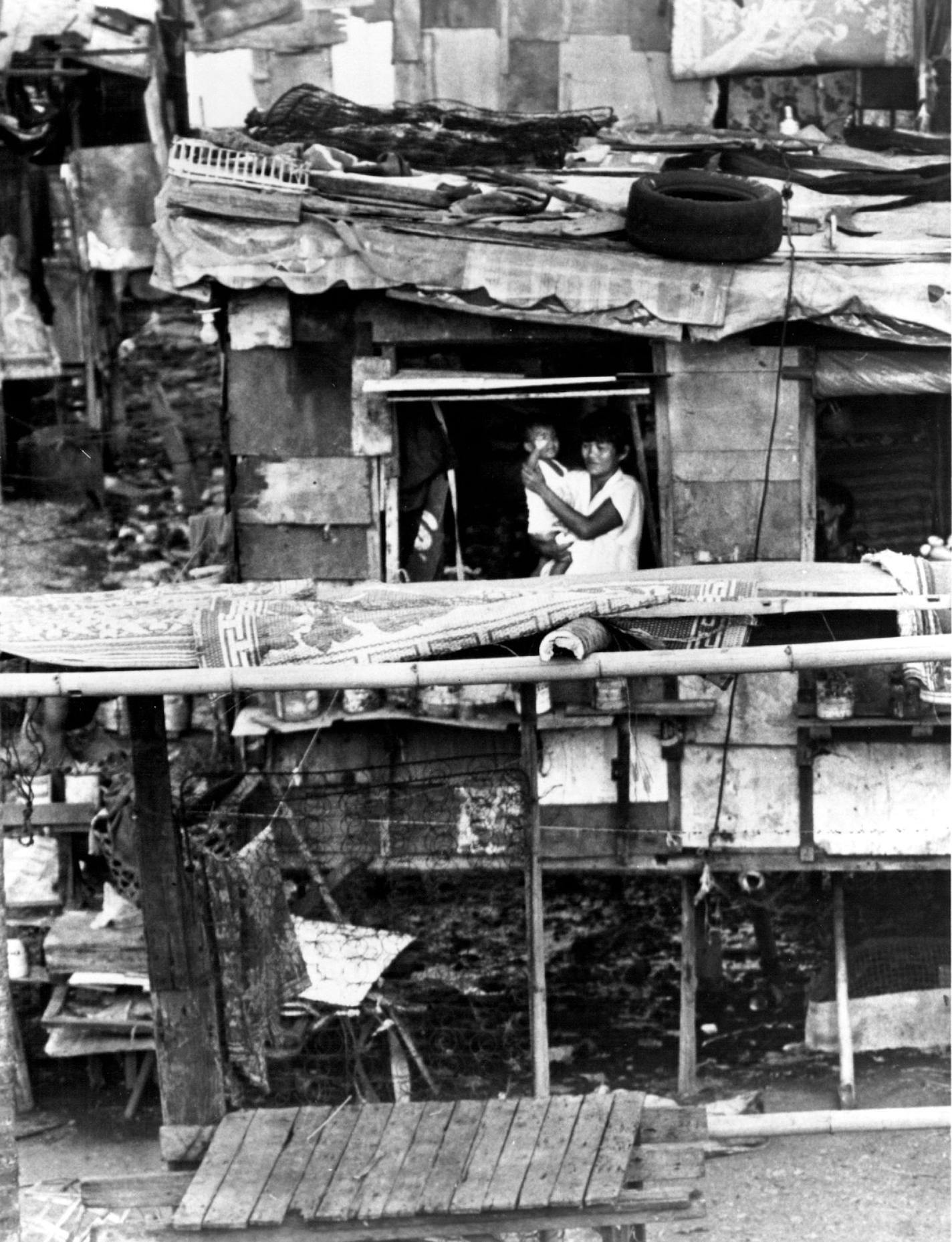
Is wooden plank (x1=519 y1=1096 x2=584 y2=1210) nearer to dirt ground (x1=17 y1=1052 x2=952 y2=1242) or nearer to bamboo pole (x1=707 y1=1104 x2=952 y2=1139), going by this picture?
dirt ground (x1=17 y1=1052 x2=952 y2=1242)

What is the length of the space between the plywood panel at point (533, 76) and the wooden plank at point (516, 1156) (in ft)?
26.8

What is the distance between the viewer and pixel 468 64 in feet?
48.1

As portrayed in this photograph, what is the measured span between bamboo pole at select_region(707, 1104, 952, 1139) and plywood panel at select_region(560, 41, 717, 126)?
290 inches

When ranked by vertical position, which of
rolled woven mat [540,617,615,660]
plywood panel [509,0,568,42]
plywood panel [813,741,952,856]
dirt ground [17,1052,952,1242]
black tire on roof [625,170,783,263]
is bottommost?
dirt ground [17,1052,952,1242]

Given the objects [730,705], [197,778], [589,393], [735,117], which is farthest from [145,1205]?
[735,117]

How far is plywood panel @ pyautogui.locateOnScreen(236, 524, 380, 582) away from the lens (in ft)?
38.7

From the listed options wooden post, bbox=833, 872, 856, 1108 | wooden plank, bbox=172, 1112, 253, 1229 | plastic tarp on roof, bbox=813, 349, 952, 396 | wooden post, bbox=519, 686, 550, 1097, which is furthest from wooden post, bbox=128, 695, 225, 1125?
plastic tarp on roof, bbox=813, 349, 952, 396

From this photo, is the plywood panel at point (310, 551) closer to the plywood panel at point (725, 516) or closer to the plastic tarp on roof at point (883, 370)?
the plywood panel at point (725, 516)

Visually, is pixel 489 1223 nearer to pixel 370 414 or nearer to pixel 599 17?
pixel 370 414

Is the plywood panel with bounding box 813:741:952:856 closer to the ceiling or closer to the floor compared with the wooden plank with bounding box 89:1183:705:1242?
closer to the ceiling

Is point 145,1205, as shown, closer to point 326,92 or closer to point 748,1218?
point 748,1218

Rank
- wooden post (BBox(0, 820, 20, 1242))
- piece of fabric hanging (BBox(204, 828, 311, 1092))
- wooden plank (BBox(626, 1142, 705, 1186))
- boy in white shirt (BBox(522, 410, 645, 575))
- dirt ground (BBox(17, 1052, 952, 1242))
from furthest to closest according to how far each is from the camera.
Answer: boy in white shirt (BBox(522, 410, 645, 575)) → dirt ground (BBox(17, 1052, 952, 1242)) → piece of fabric hanging (BBox(204, 828, 311, 1092)) → wooden plank (BBox(626, 1142, 705, 1186)) → wooden post (BBox(0, 820, 20, 1242))

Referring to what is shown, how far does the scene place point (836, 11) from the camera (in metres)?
14.4

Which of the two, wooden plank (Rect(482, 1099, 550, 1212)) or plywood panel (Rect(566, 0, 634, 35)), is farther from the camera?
plywood panel (Rect(566, 0, 634, 35))
